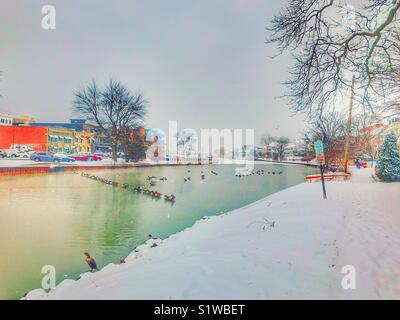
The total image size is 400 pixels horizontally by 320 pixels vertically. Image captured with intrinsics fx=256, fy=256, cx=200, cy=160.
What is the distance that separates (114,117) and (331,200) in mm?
28120

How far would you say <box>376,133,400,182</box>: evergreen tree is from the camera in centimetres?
1405

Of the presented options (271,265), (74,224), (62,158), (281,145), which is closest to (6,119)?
(62,158)

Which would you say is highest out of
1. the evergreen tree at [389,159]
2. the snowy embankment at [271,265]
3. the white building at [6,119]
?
the white building at [6,119]

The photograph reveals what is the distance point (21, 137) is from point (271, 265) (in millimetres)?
48973

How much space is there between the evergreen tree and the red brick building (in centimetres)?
4492

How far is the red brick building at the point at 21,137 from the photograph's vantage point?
1629 inches

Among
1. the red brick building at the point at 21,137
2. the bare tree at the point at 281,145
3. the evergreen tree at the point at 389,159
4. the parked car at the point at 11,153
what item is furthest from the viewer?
the bare tree at the point at 281,145

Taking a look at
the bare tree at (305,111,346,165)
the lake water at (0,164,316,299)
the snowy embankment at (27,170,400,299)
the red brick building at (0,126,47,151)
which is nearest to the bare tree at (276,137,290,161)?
the bare tree at (305,111,346,165)

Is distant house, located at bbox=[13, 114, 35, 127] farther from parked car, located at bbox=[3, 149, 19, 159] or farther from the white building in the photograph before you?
parked car, located at bbox=[3, 149, 19, 159]

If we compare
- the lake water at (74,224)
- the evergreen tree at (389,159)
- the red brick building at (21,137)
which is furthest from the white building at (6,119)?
the evergreen tree at (389,159)

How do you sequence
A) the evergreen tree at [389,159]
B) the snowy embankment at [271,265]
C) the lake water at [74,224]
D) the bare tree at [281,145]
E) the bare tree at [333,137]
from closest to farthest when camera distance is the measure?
1. the snowy embankment at [271,265]
2. the lake water at [74,224]
3. the evergreen tree at [389,159]
4. the bare tree at [333,137]
5. the bare tree at [281,145]

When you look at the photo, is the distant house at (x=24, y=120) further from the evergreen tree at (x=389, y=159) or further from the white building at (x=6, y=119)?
the evergreen tree at (x=389, y=159)
